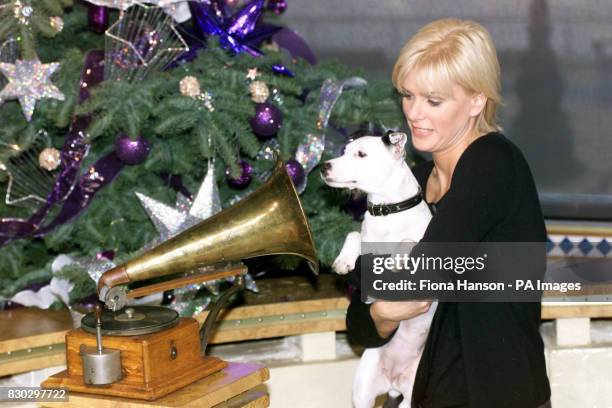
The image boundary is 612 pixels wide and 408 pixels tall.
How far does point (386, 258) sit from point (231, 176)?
0.85 metres

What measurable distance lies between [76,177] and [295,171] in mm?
631

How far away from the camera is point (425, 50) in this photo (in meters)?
2.04

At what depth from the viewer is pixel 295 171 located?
2.80 m

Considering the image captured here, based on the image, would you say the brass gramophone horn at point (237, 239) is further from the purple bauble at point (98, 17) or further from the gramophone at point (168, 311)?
the purple bauble at point (98, 17)

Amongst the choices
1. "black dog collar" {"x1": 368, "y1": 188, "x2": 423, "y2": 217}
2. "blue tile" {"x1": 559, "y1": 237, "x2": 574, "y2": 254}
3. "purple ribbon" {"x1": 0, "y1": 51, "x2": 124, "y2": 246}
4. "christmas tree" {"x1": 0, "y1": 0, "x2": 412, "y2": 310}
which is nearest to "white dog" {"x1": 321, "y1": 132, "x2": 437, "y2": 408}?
"black dog collar" {"x1": 368, "y1": 188, "x2": 423, "y2": 217}

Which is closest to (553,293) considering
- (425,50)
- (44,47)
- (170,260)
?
(425,50)

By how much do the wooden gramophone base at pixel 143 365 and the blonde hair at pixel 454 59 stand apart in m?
0.74

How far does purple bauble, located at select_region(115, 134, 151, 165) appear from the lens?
2674 millimetres

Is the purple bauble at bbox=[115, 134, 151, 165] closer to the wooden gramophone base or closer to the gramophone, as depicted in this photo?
the gramophone

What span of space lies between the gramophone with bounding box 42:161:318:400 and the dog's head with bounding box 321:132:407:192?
111 mm

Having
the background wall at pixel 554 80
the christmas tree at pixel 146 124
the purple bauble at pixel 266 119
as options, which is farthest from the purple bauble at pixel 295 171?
the background wall at pixel 554 80

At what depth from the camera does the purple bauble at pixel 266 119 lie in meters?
2.75

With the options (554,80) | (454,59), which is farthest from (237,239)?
(554,80)

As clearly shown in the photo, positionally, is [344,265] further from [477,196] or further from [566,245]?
[566,245]
